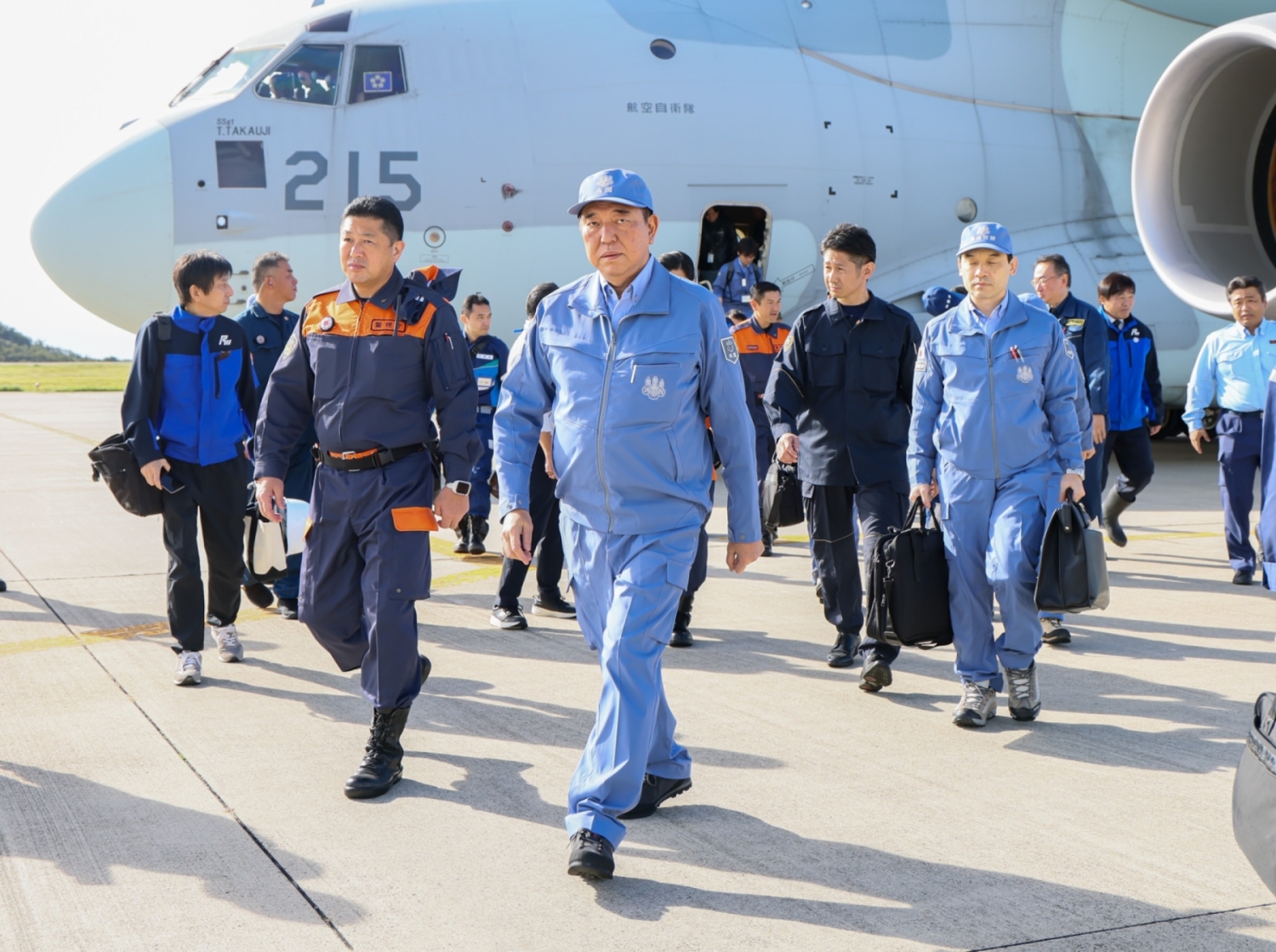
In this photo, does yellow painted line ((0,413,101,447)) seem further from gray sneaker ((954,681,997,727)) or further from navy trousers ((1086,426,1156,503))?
gray sneaker ((954,681,997,727))

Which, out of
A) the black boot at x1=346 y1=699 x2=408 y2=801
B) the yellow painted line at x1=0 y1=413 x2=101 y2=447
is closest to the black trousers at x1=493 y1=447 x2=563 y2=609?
the black boot at x1=346 y1=699 x2=408 y2=801

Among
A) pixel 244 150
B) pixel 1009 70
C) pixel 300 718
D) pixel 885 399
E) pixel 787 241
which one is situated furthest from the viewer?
pixel 1009 70

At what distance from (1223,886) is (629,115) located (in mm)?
8420

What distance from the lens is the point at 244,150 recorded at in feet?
32.2

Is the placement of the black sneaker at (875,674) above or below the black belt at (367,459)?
below

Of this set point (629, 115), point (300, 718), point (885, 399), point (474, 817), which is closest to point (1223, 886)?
point (474, 817)

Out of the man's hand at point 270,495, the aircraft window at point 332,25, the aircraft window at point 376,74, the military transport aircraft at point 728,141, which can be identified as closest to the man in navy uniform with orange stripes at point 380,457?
the man's hand at point 270,495

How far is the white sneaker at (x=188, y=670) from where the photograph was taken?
199 inches

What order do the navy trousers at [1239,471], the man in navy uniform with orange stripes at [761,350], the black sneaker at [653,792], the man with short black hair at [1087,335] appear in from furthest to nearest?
1. the man in navy uniform with orange stripes at [761,350]
2. the navy trousers at [1239,471]
3. the man with short black hair at [1087,335]
4. the black sneaker at [653,792]

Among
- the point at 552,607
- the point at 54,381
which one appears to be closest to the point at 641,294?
the point at 552,607

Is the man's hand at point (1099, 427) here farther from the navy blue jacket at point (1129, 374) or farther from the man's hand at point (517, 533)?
the man's hand at point (517, 533)

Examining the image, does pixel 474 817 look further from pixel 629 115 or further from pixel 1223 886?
pixel 629 115

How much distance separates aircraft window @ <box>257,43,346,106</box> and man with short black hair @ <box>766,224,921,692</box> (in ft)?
19.7

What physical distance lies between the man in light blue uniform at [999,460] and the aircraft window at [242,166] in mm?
6719
